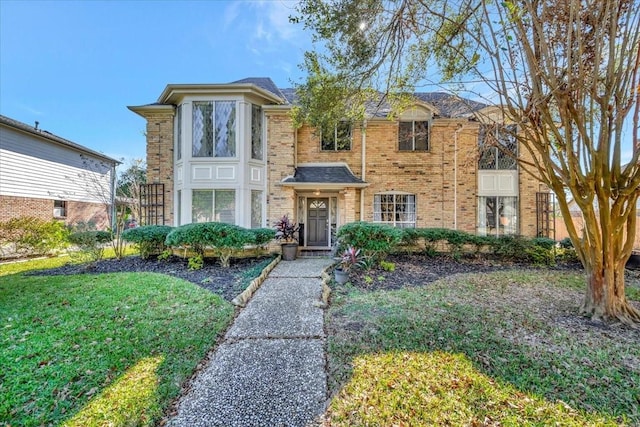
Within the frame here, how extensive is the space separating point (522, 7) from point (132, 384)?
309 inches

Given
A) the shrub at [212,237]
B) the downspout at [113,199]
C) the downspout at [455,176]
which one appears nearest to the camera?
the shrub at [212,237]

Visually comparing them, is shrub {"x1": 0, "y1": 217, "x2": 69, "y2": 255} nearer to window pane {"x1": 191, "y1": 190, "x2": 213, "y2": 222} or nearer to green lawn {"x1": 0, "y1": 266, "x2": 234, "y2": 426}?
window pane {"x1": 191, "y1": 190, "x2": 213, "y2": 222}

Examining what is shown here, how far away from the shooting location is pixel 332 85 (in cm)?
673

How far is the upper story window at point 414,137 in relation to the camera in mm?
11797

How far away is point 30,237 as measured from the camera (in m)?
10.7

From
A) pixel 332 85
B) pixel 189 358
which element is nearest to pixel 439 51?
pixel 332 85

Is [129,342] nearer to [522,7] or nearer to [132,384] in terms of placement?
[132,384]

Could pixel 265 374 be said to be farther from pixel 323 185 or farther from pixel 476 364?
pixel 323 185

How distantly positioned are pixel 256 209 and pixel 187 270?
11.5 ft

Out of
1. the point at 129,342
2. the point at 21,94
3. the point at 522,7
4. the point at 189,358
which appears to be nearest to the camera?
the point at 189,358

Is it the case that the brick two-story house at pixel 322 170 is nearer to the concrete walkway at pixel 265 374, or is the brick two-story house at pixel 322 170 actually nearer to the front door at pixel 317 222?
the front door at pixel 317 222

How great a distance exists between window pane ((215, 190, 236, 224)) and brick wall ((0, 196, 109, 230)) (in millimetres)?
11161

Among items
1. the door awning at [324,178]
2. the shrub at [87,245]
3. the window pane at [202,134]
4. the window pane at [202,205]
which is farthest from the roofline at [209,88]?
the shrub at [87,245]

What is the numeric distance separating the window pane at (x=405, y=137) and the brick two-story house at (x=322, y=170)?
0.14 feet
